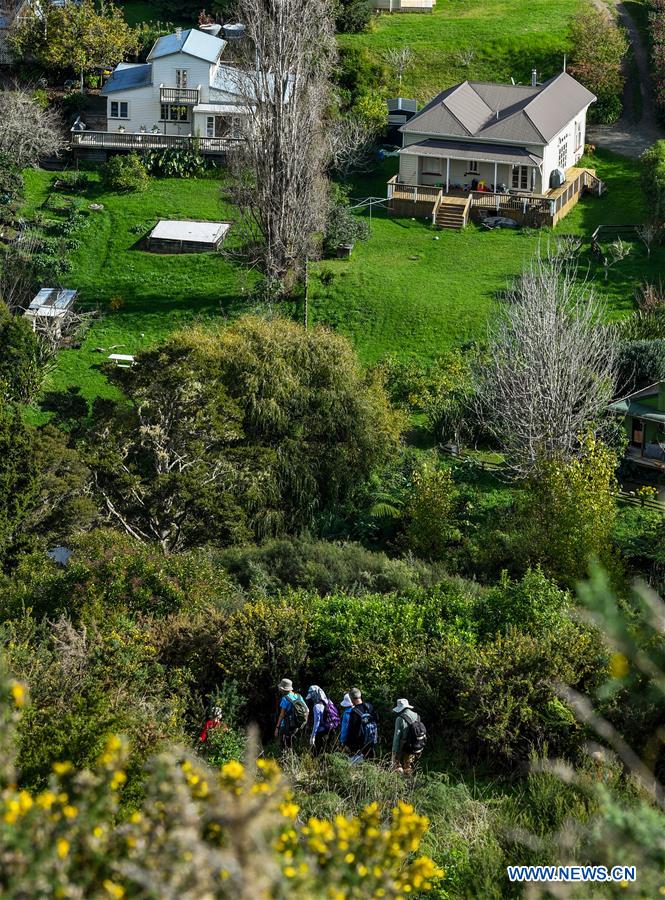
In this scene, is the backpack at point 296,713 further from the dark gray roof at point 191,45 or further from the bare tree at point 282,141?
the dark gray roof at point 191,45

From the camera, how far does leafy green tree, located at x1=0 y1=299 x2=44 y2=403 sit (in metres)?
36.7

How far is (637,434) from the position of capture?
1310 inches

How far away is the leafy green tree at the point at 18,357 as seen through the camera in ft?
120

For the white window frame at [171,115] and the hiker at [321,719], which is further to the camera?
the white window frame at [171,115]

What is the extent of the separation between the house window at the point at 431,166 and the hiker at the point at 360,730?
34.8m

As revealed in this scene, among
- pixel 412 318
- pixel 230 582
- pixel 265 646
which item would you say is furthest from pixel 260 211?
pixel 265 646

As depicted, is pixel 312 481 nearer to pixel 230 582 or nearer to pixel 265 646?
pixel 230 582

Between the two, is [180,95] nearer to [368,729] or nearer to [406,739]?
[368,729]

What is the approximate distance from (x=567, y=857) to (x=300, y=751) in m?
5.29

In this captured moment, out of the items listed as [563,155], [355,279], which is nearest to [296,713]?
[355,279]

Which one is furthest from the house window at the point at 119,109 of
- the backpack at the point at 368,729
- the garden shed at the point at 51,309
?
the backpack at the point at 368,729

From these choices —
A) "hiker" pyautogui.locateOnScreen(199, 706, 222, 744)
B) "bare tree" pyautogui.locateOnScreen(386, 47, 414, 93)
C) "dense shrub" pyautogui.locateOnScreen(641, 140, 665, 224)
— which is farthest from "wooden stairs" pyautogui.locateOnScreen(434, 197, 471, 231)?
"hiker" pyautogui.locateOnScreen(199, 706, 222, 744)

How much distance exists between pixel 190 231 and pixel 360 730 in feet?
103

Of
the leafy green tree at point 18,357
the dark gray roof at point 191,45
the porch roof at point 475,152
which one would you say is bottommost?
the leafy green tree at point 18,357
